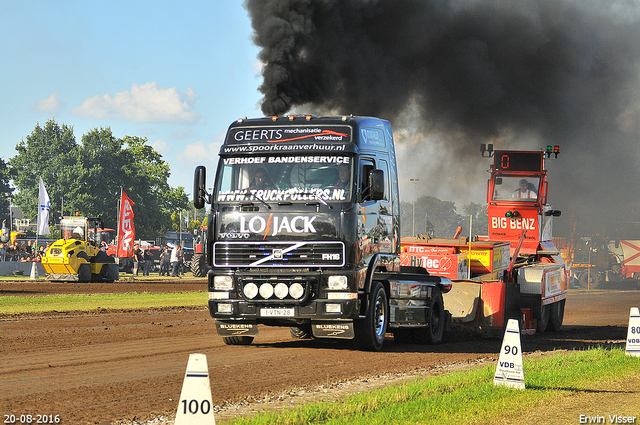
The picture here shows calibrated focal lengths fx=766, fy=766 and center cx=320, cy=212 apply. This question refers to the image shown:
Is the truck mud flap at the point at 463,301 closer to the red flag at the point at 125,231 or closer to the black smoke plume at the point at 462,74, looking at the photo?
the black smoke plume at the point at 462,74

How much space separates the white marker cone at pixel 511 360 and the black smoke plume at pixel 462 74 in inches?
360

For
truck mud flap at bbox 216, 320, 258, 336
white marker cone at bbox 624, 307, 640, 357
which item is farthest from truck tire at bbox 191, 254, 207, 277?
white marker cone at bbox 624, 307, 640, 357

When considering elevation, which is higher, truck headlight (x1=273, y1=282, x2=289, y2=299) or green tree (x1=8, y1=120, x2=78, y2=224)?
green tree (x1=8, y1=120, x2=78, y2=224)

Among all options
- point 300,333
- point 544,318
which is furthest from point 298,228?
point 544,318

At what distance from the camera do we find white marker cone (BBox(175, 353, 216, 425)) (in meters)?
4.88

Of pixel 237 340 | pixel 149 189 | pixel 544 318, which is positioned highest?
pixel 149 189

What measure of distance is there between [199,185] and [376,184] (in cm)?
276

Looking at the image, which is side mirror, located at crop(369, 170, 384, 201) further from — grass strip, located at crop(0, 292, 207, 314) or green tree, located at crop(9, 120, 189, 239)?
green tree, located at crop(9, 120, 189, 239)

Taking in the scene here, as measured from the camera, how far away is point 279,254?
1141 cm

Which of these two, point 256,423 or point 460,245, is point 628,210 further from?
point 256,423

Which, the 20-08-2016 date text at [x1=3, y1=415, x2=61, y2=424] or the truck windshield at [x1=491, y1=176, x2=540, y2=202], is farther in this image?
the truck windshield at [x1=491, y1=176, x2=540, y2=202]

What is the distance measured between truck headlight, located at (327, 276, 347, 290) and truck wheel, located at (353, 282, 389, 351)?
33.6 inches

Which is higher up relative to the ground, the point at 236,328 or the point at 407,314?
the point at 407,314

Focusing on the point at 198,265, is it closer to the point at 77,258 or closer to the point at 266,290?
the point at 77,258
